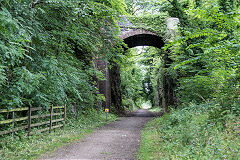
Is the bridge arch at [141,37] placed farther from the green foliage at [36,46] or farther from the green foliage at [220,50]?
the green foliage at [220,50]

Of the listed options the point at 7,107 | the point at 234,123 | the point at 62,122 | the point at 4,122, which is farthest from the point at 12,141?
the point at 234,123

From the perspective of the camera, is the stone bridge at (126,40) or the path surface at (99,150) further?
the stone bridge at (126,40)

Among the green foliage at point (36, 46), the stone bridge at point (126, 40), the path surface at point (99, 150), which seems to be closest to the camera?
the path surface at point (99, 150)

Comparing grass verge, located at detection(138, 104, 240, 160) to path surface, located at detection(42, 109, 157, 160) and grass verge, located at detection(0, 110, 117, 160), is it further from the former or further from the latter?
grass verge, located at detection(0, 110, 117, 160)

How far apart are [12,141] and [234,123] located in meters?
5.73

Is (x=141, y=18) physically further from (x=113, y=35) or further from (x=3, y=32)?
(x=3, y=32)

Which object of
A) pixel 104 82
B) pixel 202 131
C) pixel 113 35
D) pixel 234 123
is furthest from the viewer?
pixel 104 82

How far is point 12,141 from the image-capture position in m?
5.58

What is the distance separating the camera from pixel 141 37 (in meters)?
18.5

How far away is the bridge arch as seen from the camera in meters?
17.8

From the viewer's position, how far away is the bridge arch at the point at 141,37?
17766 mm

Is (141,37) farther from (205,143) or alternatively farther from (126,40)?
(205,143)

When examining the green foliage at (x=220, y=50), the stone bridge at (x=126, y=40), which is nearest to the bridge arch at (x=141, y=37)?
the stone bridge at (x=126, y=40)

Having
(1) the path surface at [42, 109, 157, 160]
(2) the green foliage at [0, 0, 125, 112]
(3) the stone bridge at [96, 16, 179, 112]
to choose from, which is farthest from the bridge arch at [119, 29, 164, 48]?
(1) the path surface at [42, 109, 157, 160]
